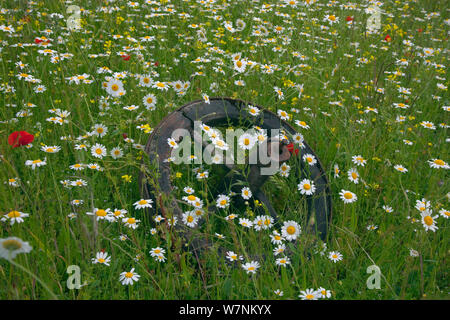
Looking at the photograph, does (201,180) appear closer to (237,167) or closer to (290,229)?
Answer: (237,167)

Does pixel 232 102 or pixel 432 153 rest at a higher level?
pixel 232 102

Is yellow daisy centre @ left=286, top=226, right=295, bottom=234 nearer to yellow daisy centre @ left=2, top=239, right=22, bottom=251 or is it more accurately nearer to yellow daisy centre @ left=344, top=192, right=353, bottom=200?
yellow daisy centre @ left=344, top=192, right=353, bottom=200

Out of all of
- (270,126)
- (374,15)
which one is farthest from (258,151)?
(374,15)

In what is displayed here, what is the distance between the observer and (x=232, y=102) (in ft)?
8.39

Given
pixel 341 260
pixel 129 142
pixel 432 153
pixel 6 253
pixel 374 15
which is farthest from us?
pixel 374 15

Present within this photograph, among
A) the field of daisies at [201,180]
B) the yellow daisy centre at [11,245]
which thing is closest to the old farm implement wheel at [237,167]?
the field of daisies at [201,180]

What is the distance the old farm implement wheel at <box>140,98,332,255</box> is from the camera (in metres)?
2.14

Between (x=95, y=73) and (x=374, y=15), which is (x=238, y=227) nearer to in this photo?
(x=95, y=73)

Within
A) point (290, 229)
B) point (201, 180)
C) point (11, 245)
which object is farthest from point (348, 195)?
point (11, 245)

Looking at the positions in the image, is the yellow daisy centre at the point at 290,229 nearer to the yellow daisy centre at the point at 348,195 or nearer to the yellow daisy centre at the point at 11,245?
the yellow daisy centre at the point at 348,195

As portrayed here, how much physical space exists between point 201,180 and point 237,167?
0.24 m

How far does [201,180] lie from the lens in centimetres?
229

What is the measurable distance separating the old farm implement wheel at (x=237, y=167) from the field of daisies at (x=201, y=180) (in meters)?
0.05
